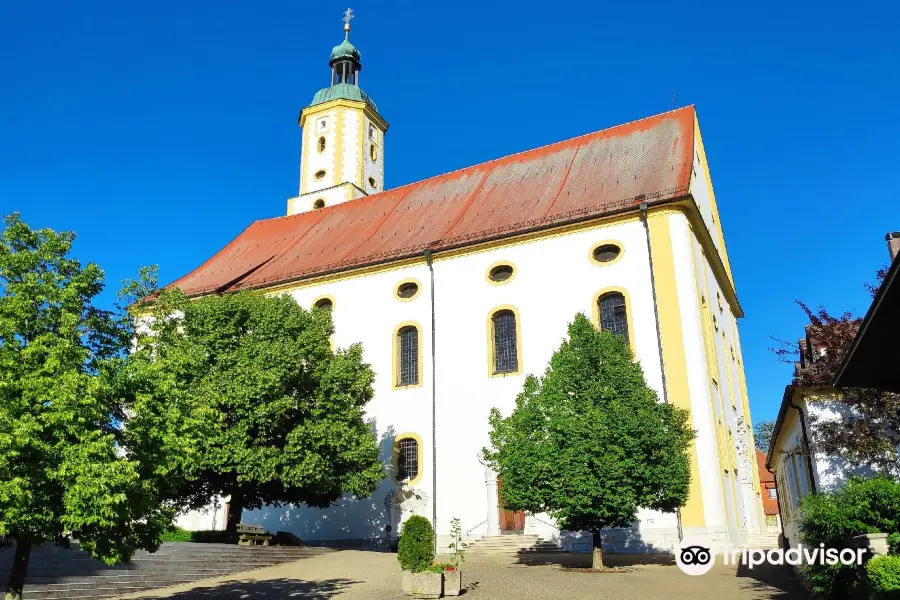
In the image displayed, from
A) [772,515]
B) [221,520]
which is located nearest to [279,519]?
[221,520]

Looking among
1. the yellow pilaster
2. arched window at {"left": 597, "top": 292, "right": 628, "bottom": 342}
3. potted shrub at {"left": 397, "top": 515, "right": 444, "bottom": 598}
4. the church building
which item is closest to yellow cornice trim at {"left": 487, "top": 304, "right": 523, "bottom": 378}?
the church building

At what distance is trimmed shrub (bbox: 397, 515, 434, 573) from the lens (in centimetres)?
1212

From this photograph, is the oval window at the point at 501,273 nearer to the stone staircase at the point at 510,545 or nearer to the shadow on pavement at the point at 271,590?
the stone staircase at the point at 510,545

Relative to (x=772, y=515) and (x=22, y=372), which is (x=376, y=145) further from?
(x=772, y=515)

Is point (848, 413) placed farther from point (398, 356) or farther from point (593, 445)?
point (398, 356)

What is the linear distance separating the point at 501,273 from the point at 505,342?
91.0 inches

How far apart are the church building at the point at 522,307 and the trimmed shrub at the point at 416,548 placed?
7.87 metres

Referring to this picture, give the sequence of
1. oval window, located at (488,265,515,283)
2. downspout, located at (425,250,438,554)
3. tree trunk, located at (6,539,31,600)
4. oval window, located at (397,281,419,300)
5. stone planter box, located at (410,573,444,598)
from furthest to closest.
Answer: oval window, located at (397,281,419,300), oval window, located at (488,265,515,283), downspout, located at (425,250,438,554), stone planter box, located at (410,573,444,598), tree trunk, located at (6,539,31,600)

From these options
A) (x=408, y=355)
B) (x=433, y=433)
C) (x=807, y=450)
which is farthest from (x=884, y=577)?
(x=408, y=355)

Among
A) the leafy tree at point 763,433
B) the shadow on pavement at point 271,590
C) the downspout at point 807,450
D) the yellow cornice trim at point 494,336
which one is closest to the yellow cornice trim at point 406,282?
the yellow cornice trim at point 494,336

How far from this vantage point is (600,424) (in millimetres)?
14461

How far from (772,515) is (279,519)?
35.5 metres

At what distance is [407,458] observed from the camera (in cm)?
2211

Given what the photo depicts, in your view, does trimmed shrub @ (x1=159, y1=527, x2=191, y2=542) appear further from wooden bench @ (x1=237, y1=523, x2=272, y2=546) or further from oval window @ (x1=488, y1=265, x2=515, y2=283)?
oval window @ (x1=488, y1=265, x2=515, y2=283)
